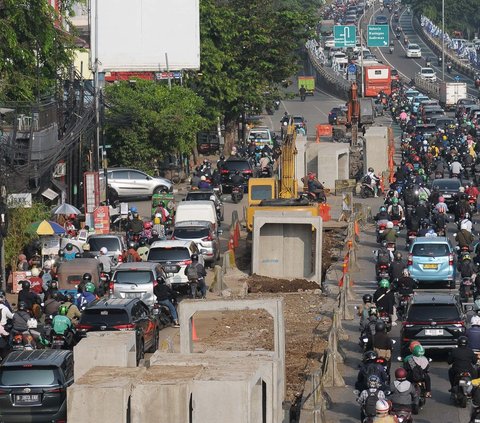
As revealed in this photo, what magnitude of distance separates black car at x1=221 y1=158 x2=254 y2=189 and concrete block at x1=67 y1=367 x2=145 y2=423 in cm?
4385

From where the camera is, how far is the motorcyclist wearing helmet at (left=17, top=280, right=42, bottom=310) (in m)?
35.8

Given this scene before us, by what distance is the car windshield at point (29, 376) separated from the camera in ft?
82.9

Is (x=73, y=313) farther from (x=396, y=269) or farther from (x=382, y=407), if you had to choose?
(x=382, y=407)

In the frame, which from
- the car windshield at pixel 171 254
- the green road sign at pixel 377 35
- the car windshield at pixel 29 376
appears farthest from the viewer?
the green road sign at pixel 377 35

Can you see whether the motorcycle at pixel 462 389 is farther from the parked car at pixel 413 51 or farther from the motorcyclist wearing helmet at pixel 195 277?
the parked car at pixel 413 51

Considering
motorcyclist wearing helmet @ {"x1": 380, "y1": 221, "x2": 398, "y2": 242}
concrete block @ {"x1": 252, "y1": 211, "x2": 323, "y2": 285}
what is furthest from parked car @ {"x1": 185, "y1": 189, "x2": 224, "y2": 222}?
motorcyclist wearing helmet @ {"x1": 380, "y1": 221, "x2": 398, "y2": 242}

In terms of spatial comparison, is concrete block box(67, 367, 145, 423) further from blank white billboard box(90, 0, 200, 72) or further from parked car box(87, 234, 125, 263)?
blank white billboard box(90, 0, 200, 72)

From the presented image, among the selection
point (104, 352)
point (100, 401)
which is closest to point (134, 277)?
point (104, 352)

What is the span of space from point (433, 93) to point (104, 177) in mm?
63402

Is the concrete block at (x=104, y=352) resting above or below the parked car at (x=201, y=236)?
above

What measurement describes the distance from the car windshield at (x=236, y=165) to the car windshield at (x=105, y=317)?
32.0 metres

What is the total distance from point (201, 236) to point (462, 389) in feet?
61.5

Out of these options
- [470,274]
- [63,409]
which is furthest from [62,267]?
[63,409]

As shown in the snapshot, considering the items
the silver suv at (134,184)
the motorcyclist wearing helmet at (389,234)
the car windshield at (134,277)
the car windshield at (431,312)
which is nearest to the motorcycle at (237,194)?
the silver suv at (134,184)
